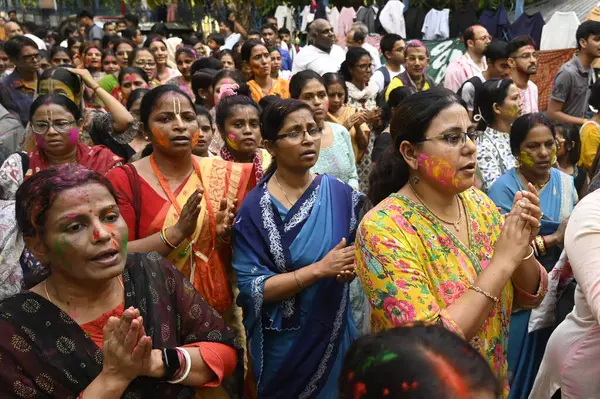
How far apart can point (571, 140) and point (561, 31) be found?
7406mm

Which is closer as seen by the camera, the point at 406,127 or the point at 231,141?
the point at 406,127

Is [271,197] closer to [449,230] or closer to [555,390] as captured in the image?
[449,230]

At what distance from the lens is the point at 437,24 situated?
13875 millimetres

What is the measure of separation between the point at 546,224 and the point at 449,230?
1617mm

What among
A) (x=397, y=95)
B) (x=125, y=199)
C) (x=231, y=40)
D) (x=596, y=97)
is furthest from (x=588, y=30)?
(x=231, y=40)

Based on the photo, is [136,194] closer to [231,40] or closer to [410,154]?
[410,154]

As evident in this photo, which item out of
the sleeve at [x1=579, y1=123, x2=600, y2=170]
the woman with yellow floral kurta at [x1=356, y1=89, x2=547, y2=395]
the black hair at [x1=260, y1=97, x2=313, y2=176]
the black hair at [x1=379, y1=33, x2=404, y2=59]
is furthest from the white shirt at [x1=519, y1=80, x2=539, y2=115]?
the woman with yellow floral kurta at [x1=356, y1=89, x2=547, y2=395]

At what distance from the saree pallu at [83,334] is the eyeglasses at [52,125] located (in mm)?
1845

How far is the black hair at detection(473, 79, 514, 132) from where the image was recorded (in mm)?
4488

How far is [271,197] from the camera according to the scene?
3023 mm

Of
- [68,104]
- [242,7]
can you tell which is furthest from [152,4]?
[68,104]

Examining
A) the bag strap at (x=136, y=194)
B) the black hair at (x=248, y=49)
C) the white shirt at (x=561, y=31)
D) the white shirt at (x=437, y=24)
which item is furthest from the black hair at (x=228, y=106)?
the white shirt at (x=437, y=24)

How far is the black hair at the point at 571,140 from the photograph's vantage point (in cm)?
497

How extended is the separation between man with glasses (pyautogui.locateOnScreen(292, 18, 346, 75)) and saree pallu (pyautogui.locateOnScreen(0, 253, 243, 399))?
6.27m
